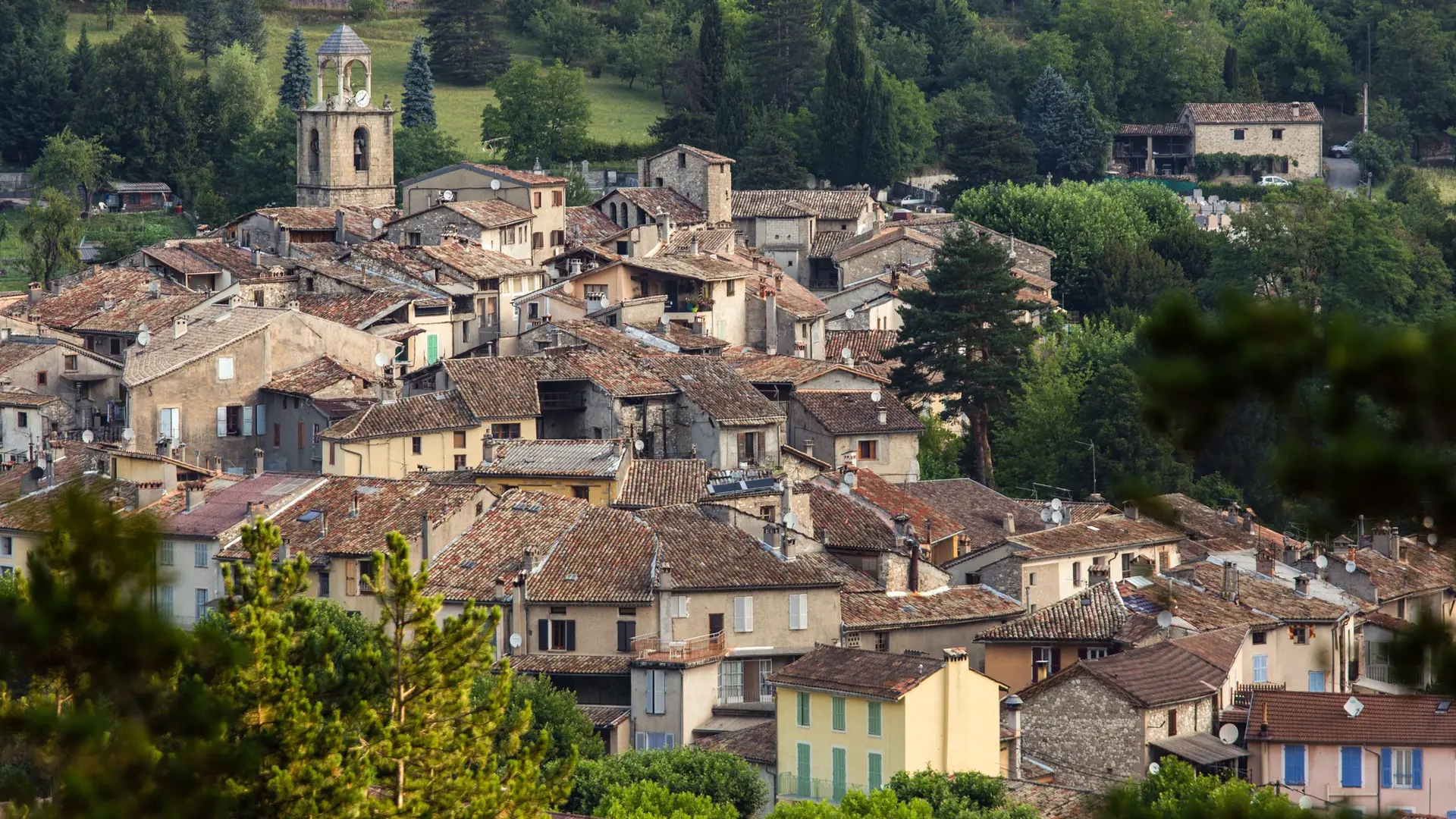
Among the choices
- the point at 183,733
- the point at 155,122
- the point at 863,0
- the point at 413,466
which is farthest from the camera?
the point at 863,0

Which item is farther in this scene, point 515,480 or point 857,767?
point 515,480

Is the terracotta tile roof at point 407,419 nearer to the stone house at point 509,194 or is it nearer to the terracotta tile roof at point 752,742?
the terracotta tile roof at point 752,742

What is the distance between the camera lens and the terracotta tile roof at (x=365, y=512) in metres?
43.3

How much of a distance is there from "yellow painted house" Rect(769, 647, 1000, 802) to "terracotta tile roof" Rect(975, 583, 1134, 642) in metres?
4.09

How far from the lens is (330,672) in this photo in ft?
81.0

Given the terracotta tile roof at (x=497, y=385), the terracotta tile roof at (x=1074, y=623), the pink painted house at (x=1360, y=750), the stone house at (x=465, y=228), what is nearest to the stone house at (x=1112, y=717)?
the pink painted house at (x=1360, y=750)

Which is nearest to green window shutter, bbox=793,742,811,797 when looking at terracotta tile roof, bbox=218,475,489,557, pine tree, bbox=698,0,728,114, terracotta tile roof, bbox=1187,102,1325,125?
terracotta tile roof, bbox=218,475,489,557

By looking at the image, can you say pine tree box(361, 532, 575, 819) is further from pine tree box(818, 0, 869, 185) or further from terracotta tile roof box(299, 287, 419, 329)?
pine tree box(818, 0, 869, 185)

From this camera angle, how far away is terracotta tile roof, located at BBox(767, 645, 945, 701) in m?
36.4

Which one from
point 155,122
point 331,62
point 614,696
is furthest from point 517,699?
point 155,122

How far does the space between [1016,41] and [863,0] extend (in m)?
6.99

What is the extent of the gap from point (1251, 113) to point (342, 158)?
42.4 m

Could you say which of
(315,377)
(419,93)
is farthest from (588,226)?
(419,93)

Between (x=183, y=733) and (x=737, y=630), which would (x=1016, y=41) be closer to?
(x=737, y=630)
